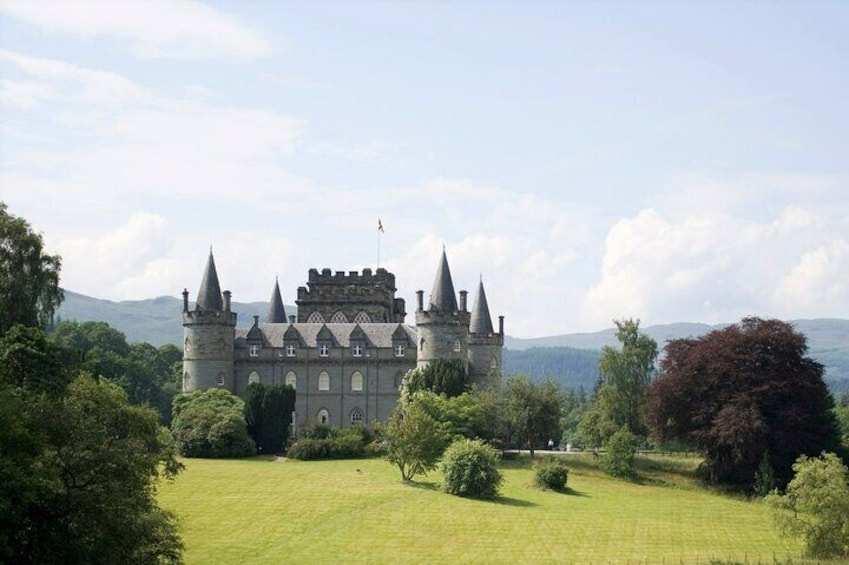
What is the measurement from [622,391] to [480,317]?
36.4 ft

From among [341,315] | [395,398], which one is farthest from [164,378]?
[395,398]

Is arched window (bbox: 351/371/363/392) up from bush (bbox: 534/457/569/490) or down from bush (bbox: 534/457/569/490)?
up

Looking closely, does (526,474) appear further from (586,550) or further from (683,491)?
(586,550)

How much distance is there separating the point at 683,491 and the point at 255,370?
106 ft

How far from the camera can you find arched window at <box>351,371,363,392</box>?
8650 cm

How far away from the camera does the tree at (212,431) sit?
75312 millimetres

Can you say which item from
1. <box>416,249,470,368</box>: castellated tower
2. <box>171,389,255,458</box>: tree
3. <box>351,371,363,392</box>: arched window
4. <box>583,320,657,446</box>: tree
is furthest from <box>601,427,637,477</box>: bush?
<box>171,389,255,458</box>: tree

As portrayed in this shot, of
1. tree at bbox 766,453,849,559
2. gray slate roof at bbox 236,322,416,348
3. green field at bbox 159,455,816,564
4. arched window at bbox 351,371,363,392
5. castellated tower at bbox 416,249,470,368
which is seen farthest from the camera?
gray slate roof at bbox 236,322,416,348

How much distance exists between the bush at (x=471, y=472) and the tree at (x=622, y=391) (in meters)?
20.2

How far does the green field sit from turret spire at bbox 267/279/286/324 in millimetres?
26215

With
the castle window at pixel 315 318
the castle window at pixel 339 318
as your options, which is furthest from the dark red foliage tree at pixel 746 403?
the castle window at pixel 315 318

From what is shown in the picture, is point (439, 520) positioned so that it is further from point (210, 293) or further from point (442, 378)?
point (210, 293)

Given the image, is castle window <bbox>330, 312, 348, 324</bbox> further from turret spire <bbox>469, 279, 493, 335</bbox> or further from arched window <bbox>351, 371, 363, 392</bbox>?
turret spire <bbox>469, 279, 493, 335</bbox>

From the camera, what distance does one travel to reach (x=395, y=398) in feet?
282
